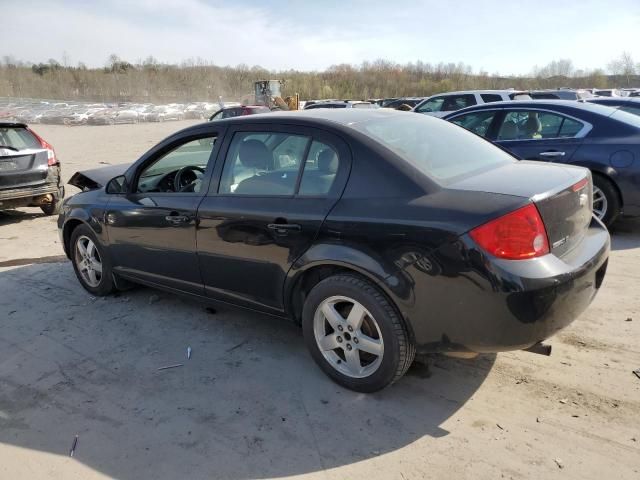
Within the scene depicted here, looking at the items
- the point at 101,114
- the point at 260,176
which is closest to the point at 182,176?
the point at 260,176

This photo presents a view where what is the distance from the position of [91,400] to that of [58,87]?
78.1 metres

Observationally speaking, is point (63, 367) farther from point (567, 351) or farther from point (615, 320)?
point (615, 320)

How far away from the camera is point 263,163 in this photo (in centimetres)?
348

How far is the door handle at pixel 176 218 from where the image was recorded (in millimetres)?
3720

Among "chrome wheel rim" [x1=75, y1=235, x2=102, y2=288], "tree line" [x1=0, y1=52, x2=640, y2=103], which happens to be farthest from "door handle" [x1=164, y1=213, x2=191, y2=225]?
"tree line" [x1=0, y1=52, x2=640, y2=103]

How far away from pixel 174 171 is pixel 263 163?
1334 mm

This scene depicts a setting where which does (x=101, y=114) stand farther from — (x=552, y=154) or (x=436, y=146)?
(x=436, y=146)

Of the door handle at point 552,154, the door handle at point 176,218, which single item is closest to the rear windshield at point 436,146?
the door handle at point 176,218

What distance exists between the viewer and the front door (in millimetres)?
3764

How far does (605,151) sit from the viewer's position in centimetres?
582

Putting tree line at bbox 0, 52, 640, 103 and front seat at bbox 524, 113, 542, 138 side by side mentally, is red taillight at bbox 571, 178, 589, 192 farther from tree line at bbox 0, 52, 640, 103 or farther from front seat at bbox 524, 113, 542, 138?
tree line at bbox 0, 52, 640, 103

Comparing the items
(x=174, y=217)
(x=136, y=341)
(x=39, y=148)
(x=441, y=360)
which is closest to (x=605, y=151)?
(x=441, y=360)

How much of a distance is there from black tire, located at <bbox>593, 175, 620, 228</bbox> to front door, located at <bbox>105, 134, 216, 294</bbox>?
4.53 metres

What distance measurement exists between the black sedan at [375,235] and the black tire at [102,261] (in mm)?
688
